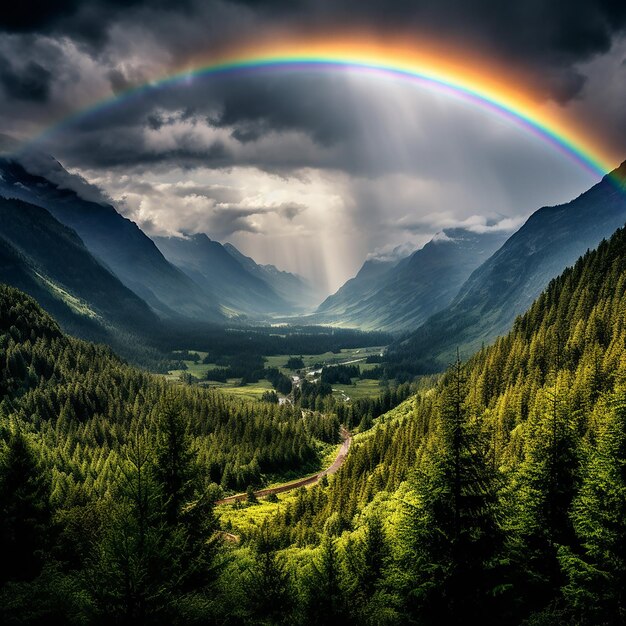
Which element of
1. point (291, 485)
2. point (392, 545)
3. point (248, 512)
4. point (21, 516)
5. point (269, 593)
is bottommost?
point (248, 512)

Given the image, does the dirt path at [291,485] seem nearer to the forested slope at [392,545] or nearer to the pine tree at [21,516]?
the forested slope at [392,545]

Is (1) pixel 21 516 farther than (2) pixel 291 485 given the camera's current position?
No

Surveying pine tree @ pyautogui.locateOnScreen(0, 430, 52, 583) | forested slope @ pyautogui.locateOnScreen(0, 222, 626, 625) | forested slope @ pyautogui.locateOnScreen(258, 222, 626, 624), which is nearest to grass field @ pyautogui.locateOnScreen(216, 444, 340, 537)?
forested slope @ pyautogui.locateOnScreen(0, 222, 626, 625)

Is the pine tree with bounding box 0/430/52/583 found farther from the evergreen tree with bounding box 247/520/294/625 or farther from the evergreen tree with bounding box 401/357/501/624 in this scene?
the evergreen tree with bounding box 401/357/501/624

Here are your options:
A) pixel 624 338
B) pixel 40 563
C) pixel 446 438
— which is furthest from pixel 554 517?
pixel 624 338

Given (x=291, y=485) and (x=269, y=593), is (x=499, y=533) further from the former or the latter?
(x=291, y=485)

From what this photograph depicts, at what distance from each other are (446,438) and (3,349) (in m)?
187

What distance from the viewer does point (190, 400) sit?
18675 cm

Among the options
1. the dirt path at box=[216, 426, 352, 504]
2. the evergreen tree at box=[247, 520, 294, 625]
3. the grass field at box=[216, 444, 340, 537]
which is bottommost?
the grass field at box=[216, 444, 340, 537]

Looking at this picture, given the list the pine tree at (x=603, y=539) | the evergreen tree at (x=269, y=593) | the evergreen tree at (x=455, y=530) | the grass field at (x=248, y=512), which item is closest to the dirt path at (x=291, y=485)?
the grass field at (x=248, y=512)

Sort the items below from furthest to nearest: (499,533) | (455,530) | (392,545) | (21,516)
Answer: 1. (21,516)
2. (392,545)
3. (499,533)
4. (455,530)

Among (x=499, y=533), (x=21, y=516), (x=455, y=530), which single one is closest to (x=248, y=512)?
(x=21, y=516)

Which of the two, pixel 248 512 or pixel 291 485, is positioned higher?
pixel 291 485

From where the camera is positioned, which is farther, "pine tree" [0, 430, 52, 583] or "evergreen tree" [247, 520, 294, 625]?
"pine tree" [0, 430, 52, 583]
